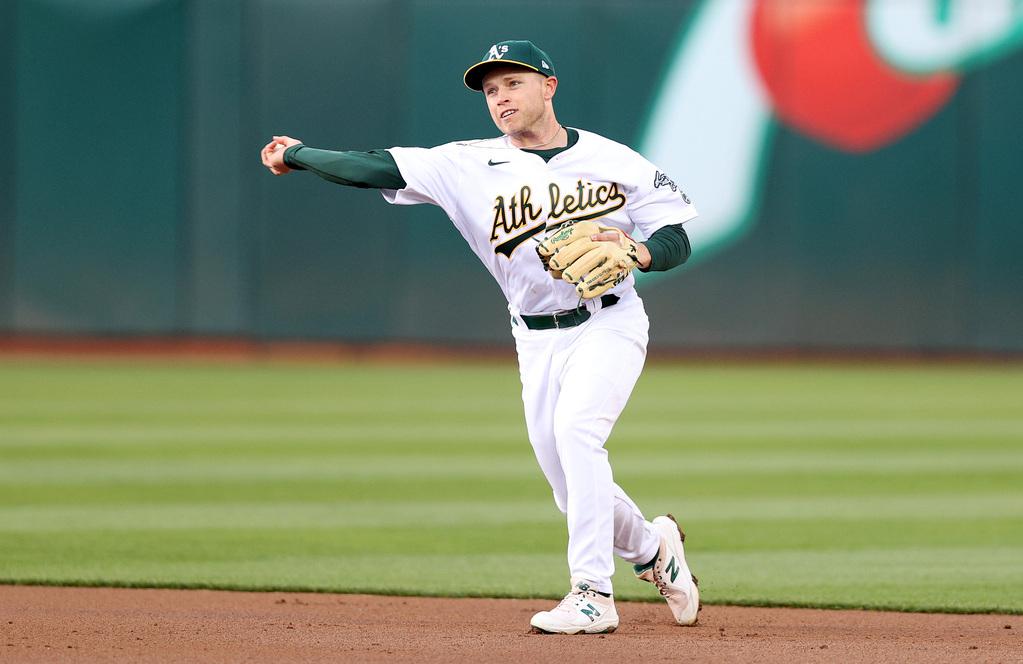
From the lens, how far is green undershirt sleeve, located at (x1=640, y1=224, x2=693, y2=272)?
4.45 metres

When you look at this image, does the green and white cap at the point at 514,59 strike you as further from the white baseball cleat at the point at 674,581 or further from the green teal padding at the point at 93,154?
the green teal padding at the point at 93,154

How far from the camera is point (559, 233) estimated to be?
14.0 ft

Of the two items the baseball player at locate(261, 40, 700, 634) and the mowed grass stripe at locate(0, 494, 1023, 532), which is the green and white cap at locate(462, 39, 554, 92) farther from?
the mowed grass stripe at locate(0, 494, 1023, 532)

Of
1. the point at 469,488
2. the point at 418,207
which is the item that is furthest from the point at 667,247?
the point at 418,207

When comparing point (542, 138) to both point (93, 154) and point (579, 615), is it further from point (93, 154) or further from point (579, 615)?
point (93, 154)

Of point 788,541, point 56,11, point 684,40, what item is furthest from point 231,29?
point 788,541

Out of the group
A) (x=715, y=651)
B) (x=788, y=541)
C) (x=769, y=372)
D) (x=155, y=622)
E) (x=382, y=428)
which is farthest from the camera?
(x=769, y=372)

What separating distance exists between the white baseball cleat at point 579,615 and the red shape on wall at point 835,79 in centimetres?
1359

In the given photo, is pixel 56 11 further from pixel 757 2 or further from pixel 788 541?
pixel 788 541

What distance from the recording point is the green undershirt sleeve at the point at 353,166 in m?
4.41

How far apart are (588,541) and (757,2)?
13.7 m

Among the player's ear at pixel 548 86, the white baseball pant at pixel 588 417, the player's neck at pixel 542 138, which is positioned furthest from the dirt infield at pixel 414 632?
the player's ear at pixel 548 86

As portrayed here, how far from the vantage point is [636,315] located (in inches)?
183

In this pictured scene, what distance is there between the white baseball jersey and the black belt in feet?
0.06
